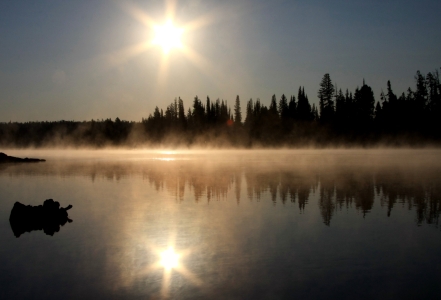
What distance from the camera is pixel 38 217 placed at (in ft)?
58.0

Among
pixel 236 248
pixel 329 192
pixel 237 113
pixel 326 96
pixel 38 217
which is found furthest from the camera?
pixel 237 113

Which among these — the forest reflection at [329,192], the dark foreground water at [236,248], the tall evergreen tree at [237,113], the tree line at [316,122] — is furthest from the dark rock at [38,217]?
the tall evergreen tree at [237,113]

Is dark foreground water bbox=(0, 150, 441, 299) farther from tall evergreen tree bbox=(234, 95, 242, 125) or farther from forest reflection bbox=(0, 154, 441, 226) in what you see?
tall evergreen tree bbox=(234, 95, 242, 125)

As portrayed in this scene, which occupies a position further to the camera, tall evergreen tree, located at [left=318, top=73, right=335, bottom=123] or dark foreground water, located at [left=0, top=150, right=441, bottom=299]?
tall evergreen tree, located at [left=318, top=73, right=335, bottom=123]

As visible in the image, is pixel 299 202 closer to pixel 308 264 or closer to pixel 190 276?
pixel 308 264

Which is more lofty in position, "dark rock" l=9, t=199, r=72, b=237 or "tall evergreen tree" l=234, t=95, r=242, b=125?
"tall evergreen tree" l=234, t=95, r=242, b=125

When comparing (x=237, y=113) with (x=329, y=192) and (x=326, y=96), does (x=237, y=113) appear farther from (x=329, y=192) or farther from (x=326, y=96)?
(x=329, y=192)

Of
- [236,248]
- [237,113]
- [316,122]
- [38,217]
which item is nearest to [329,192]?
[236,248]

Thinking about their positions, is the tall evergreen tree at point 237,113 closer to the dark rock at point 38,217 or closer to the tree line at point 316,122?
the tree line at point 316,122

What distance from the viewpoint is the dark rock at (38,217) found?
16703 mm

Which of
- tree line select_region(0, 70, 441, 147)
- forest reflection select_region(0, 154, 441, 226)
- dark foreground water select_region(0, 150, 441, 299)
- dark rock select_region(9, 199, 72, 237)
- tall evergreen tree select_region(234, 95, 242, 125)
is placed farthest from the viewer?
tall evergreen tree select_region(234, 95, 242, 125)

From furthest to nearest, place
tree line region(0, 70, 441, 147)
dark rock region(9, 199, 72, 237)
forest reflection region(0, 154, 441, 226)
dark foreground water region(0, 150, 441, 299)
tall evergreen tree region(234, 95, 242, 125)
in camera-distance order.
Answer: tall evergreen tree region(234, 95, 242, 125), tree line region(0, 70, 441, 147), forest reflection region(0, 154, 441, 226), dark rock region(9, 199, 72, 237), dark foreground water region(0, 150, 441, 299)

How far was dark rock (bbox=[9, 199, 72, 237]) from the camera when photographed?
16703 millimetres

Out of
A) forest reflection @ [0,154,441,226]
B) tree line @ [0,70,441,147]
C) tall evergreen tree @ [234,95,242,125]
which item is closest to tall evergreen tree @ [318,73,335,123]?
tree line @ [0,70,441,147]
